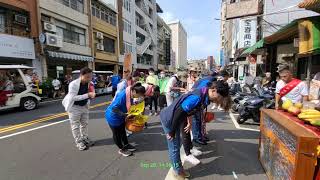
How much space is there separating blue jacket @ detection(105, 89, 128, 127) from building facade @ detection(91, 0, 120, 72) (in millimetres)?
22924

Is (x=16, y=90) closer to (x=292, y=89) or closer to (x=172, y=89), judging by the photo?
(x=172, y=89)

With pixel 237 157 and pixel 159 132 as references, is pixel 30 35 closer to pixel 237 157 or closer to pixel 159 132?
pixel 159 132

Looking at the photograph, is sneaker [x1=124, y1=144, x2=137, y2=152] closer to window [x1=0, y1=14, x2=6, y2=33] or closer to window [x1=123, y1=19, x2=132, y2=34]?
window [x1=0, y1=14, x2=6, y2=33]

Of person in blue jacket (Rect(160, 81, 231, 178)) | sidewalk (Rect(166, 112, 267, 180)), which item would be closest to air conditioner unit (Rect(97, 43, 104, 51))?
sidewalk (Rect(166, 112, 267, 180))

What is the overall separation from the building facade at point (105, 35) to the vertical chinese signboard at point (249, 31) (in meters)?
15.0

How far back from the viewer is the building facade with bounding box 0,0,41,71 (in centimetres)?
1617

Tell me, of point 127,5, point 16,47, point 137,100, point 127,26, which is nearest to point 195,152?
point 137,100

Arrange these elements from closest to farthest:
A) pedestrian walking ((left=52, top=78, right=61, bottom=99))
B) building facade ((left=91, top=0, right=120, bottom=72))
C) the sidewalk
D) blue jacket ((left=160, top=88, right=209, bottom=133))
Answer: blue jacket ((left=160, top=88, right=209, bottom=133)), the sidewalk, pedestrian walking ((left=52, top=78, right=61, bottom=99)), building facade ((left=91, top=0, right=120, bottom=72))

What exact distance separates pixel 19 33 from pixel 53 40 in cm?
228

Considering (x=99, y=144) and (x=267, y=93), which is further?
(x=267, y=93)

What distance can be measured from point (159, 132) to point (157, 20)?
51.7 m

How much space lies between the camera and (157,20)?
55.7 metres

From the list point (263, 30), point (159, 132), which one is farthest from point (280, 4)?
point (159, 132)

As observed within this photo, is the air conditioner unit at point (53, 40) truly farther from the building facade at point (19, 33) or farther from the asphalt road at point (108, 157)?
the asphalt road at point (108, 157)
